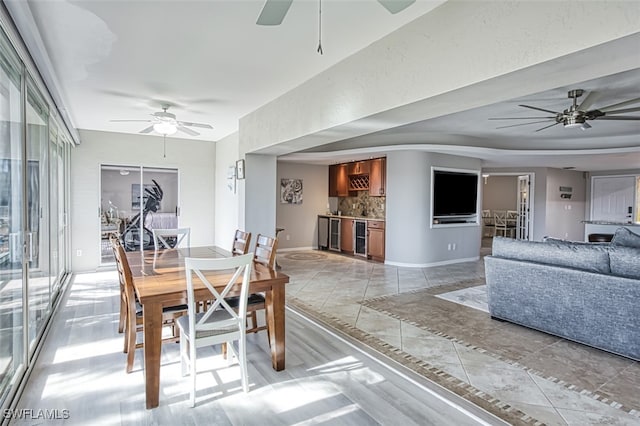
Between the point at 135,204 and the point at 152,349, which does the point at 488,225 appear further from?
the point at 152,349

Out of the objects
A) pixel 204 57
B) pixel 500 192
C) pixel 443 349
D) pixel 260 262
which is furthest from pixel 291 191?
pixel 500 192

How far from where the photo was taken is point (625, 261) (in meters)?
3.05

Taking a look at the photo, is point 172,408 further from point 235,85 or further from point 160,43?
point 235,85

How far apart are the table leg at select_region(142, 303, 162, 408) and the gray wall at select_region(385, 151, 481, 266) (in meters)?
5.41

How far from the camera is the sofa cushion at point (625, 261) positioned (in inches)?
118

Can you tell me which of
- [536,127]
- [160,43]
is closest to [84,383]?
[160,43]

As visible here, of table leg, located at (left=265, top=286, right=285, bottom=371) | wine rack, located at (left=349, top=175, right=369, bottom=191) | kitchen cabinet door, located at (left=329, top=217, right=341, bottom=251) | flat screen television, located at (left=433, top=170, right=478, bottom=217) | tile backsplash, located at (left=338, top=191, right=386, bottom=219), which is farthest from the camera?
kitchen cabinet door, located at (left=329, top=217, right=341, bottom=251)

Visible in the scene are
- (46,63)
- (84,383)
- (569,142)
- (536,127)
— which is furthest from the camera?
(569,142)

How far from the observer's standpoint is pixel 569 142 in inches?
299

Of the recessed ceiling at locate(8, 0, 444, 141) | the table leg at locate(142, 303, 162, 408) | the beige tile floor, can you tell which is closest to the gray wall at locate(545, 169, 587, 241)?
the beige tile floor

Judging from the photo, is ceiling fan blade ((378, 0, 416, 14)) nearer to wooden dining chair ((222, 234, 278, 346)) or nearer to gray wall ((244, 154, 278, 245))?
wooden dining chair ((222, 234, 278, 346))

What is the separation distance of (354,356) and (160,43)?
120 inches

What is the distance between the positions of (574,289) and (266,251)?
2807 mm

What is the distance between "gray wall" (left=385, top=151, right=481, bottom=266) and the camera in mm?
6930
